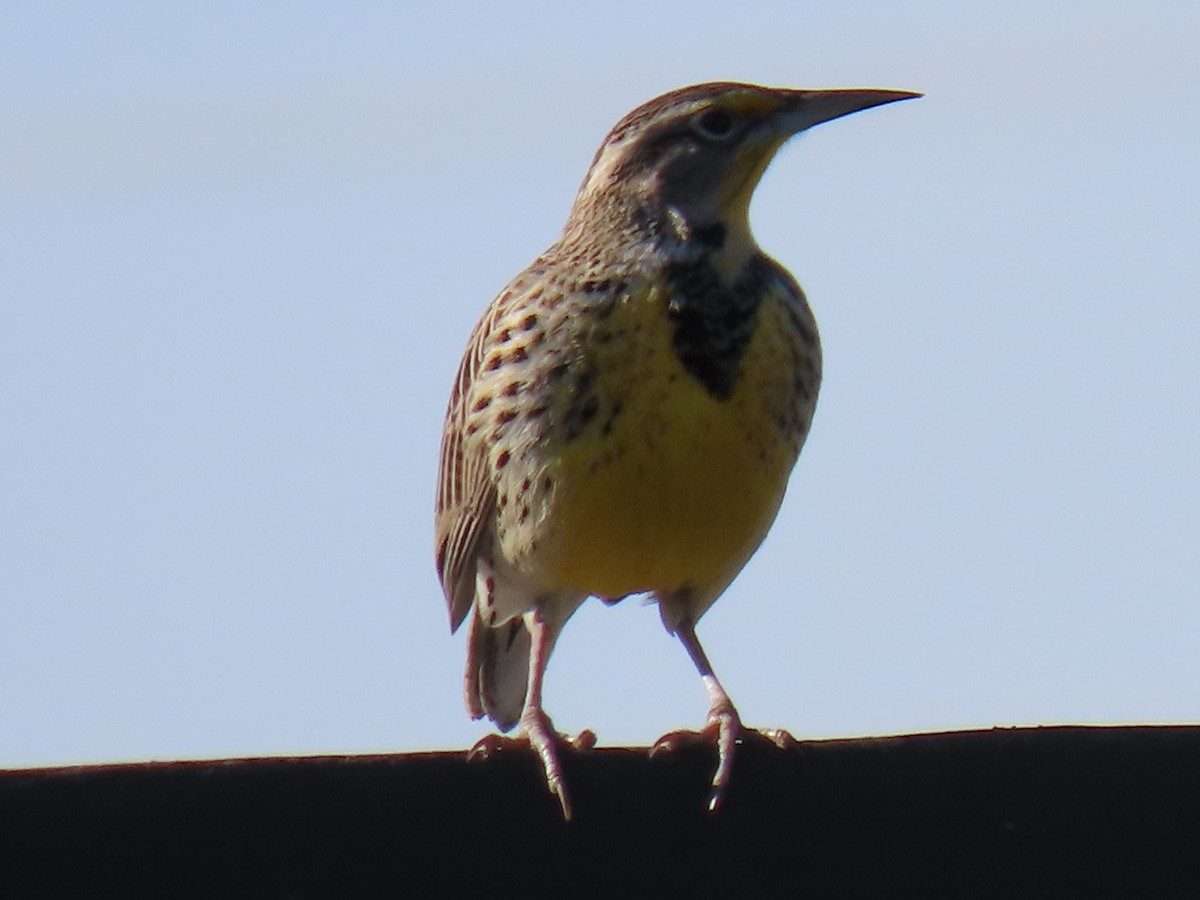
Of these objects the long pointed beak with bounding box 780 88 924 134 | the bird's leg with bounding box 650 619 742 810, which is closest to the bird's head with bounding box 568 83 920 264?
the long pointed beak with bounding box 780 88 924 134

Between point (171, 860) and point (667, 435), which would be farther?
point (667, 435)

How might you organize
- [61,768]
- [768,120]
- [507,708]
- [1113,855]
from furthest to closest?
[507,708]
[768,120]
[1113,855]
[61,768]

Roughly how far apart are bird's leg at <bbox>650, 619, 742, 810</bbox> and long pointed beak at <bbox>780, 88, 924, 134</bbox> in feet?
4.17

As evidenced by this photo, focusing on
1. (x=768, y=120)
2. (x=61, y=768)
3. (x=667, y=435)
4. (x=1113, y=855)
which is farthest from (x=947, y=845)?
(x=768, y=120)

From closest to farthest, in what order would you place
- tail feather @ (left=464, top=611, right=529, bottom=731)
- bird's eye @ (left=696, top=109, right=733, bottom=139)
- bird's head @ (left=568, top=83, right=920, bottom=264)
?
bird's head @ (left=568, top=83, right=920, bottom=264)
bird's eye @ (left=696, top=109, right=733, bottom=139)
tail feather @ (left=464, top=611, right=529, bottom=731)

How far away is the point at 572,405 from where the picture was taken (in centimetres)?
532

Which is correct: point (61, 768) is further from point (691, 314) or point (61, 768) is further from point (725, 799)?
point (691, 314)

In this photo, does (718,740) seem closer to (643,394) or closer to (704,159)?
(643,394)

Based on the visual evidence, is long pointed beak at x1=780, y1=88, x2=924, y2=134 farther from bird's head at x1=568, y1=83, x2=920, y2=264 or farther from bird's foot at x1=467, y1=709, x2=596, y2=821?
bird's foot at x1=467, y1=709, x2=596, y2=821

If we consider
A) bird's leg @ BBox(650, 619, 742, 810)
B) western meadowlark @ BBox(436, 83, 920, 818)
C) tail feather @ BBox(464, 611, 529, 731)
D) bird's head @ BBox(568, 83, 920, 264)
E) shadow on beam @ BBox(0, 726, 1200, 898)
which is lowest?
shadow on beam @ BBox(0, 726, 1200, 898)

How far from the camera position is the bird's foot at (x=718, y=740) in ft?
11.7

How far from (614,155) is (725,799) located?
2.93 meters

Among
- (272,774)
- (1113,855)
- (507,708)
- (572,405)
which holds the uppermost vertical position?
(572,405)

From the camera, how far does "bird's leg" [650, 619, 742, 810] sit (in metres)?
3.65
